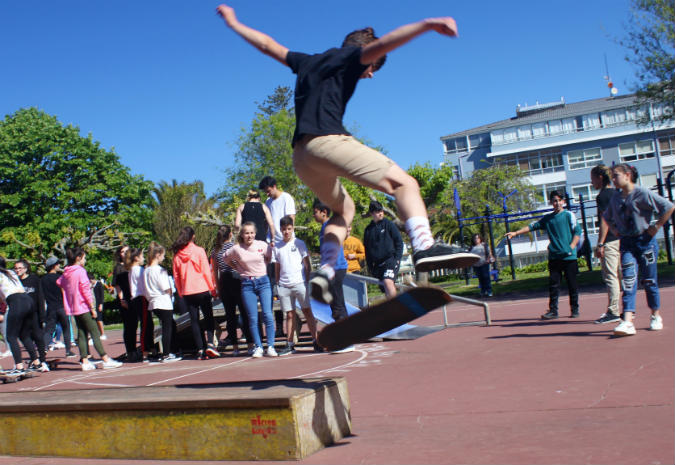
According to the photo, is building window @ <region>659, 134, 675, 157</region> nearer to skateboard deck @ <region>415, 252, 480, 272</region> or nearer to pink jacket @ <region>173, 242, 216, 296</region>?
pink jacket @ <region>173, 242, 216, 296</region>

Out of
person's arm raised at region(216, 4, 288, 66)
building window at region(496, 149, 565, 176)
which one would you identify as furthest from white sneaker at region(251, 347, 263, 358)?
building window at region(496, 149, 565, 176)

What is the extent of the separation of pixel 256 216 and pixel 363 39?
6.17 meters

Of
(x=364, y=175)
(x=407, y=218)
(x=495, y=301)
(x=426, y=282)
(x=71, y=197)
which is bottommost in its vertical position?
(x=495, y=301)

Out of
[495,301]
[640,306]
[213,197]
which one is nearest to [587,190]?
[213,197]

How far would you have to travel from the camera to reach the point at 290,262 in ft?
29.7

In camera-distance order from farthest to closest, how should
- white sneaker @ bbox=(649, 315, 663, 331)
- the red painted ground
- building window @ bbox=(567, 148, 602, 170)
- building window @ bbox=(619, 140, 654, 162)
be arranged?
building window @ bbox=(567, 148, 602, 170) < building window @ bbox=(619, 140, 654, 162) < white sneaker @ bbox=(649, 315, 663, 331) < the red painted ground

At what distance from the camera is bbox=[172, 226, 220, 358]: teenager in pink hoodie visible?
32.5ft

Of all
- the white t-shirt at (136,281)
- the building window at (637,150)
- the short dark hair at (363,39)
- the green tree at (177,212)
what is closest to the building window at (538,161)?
the building window at (637,150)

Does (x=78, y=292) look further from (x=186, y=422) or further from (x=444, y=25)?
(x=444, y=25)

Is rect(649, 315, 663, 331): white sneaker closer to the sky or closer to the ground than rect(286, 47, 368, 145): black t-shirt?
closer to the ground

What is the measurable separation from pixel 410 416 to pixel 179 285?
6184 mm

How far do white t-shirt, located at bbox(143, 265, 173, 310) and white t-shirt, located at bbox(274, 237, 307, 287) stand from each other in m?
2.27

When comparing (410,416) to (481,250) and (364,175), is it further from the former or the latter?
(481,250)

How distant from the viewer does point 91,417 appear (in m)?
4.33
